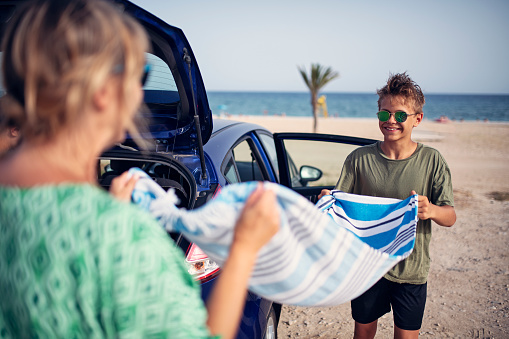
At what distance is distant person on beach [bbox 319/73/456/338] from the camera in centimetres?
221

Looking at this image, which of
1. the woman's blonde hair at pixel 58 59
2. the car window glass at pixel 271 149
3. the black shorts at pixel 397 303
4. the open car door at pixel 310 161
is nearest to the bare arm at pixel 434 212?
the black shorts at pixel 397 303

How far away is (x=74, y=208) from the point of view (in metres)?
0.81

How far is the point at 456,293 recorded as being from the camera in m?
3.97

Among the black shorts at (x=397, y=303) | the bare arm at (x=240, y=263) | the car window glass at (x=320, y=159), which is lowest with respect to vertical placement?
the car window glass at (x=320, y=159)

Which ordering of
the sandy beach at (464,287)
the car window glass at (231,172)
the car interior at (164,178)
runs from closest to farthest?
the car interior at (164,178), the car window glass at (231,172), the sandy beach at (464,287)

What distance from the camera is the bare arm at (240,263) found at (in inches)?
37.0

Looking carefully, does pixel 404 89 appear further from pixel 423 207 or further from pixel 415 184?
pixel 423 207

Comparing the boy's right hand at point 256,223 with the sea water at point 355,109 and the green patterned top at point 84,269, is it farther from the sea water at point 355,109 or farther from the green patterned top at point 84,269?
the sea water at point 355,109

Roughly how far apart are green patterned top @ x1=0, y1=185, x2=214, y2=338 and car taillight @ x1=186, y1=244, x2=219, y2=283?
4.01 ft

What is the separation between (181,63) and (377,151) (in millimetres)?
1311

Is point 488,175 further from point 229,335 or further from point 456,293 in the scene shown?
point 229,335

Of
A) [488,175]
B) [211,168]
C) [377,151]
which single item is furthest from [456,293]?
[488,175]

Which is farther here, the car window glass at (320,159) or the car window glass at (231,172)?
the car window glass at (320,159)

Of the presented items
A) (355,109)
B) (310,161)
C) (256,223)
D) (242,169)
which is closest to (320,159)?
(310,161)
